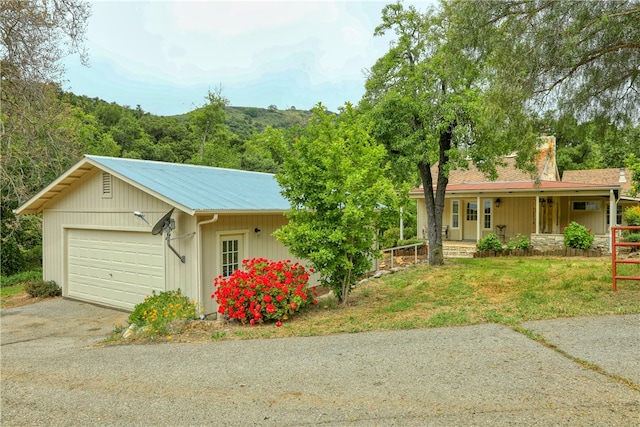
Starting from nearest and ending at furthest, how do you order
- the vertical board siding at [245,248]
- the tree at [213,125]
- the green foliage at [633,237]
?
the vertical board siding at [245,248]
the green foliage at [633,237]
the tree at [213,125]

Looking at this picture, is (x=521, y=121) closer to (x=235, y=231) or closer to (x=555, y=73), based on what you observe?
(x=555, y=73)

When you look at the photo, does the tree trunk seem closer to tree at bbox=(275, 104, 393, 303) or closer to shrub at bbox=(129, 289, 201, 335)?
tree at bbox=(275, 104, 393, 303)

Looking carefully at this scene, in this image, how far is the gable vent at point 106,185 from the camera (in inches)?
410

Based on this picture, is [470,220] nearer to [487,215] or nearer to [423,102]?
[487,215]

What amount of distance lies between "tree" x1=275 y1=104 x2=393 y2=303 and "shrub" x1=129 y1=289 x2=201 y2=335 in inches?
93.0

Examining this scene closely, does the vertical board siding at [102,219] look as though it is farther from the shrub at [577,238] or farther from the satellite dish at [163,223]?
the shrub at [577,238]

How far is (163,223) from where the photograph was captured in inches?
353

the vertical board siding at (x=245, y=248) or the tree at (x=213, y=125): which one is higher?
the tree at (x=213, y=125)

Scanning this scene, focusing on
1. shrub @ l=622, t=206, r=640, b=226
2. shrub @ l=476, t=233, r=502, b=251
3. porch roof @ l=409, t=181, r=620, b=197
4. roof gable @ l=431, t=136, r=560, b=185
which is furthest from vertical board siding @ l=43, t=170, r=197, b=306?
shrub @ l=622, t=206, r=640, b=226

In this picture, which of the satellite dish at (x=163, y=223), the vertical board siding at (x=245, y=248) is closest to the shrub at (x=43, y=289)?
the satellite dish at (x=163, y=223)

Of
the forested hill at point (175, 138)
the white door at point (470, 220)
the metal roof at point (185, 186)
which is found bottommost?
the white door at point (470, 220)

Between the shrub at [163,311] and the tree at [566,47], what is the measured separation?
778 cm

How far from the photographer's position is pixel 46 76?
1198 cm

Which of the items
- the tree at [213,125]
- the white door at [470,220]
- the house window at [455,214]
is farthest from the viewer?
the tree at [213,125]
